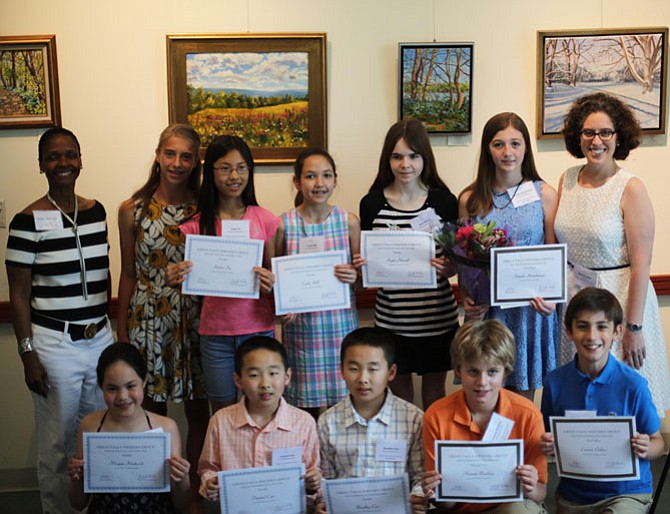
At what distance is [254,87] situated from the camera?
12.7 feet

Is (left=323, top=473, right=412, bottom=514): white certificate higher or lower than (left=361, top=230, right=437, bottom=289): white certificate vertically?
lower

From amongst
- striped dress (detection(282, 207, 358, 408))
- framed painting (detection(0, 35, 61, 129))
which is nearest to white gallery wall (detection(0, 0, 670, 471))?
framed painting (detection(0, 35, 61, 129))

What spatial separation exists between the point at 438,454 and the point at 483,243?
3.02ft

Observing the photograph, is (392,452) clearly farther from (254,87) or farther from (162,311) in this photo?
(254,87)

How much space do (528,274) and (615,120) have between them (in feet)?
2.58

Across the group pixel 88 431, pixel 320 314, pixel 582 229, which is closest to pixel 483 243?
pixel 582 229

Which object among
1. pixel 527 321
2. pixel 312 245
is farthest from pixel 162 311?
pixel 527 321

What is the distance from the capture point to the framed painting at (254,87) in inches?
151

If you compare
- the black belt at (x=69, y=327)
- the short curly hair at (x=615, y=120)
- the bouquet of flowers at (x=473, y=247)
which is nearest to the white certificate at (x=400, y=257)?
the bouquet of flowers at (x=473, y=247)

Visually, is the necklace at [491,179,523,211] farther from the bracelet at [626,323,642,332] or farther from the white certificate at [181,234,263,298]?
the white certificate at [181,234,263,298]

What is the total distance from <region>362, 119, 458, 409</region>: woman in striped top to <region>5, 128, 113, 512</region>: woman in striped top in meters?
1.27

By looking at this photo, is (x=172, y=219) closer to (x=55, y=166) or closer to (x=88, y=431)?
(x=55, y=166)

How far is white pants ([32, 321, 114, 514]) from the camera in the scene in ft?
10.4

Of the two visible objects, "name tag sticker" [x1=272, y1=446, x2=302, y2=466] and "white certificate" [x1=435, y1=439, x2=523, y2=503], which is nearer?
"white certificate" [x1=435, y1=439, x2=523, y2=503]
